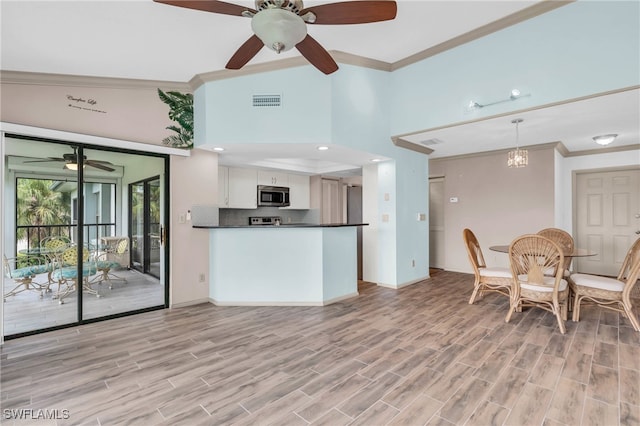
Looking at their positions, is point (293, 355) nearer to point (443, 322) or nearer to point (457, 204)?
point (443, 322)

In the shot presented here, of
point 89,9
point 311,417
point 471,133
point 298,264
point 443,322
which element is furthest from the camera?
point 471,133

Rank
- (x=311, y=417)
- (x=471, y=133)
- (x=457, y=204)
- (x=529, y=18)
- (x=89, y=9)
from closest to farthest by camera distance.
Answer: (x=311, y=417), (x=89, y=9), (x=529, y=18), (x=471, y=133), (x=457, y=204)

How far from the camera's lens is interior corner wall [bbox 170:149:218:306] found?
12.7 ft

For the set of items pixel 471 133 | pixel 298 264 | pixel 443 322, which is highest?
pixel 471 133

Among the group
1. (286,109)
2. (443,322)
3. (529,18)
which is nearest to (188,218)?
(286,109)

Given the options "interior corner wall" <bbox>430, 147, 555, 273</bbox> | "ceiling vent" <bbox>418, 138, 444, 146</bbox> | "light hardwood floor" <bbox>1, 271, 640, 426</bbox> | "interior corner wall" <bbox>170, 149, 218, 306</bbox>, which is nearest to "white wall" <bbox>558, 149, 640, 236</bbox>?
"interior corner wall" <bbox>430, 147, 555, 273</bbox>

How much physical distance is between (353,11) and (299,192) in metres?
4.87

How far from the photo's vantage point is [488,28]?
3.29 meters

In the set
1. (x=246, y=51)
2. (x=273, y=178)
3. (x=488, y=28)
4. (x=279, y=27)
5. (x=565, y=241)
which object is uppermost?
(x=488, y=28)

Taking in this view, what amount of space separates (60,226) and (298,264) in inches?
108

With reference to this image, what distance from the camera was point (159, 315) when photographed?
3.61 meters

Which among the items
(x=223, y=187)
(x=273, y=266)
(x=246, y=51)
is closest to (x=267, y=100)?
(x=246, y=51)

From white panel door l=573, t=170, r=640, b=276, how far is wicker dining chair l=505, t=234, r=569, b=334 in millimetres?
3054

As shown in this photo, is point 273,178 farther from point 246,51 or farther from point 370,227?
point 246,51
